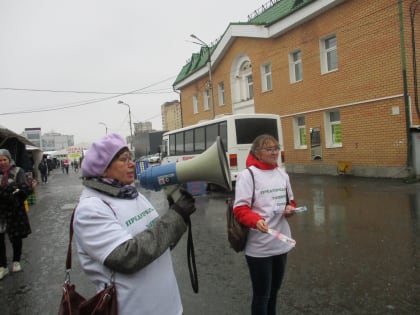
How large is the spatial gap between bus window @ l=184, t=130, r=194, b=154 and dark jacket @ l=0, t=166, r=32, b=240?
405 inches

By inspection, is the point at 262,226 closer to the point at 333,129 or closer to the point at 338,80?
the point at 338,80

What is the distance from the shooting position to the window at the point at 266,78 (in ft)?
64.3

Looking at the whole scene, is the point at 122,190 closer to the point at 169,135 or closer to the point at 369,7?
the point at 369,7

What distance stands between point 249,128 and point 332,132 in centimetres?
513

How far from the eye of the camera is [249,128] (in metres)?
12.5

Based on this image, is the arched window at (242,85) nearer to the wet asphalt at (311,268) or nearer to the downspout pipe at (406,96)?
the downspout pipe at (406,96)

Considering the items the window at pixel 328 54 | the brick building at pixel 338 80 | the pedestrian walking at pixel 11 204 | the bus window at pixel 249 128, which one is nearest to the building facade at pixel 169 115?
the brick building at pixel 338 80

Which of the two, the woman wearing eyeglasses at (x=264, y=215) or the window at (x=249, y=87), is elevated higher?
the window at (x=249, y=87)

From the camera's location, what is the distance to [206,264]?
4957 millimetres

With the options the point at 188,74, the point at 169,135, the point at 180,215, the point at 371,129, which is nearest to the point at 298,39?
the point at 371,129

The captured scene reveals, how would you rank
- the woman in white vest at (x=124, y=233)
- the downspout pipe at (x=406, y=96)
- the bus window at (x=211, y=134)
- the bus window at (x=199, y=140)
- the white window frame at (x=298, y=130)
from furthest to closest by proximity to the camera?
the white window frame at (x=298, y=130) < the bus window at (x=199, y=140) < the bus window at (x=211, y=134) < the downspout pipe at (x=406, y=96) < the woman in white vest at (x=124, y=233)

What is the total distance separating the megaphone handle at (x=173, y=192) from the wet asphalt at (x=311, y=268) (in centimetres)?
197

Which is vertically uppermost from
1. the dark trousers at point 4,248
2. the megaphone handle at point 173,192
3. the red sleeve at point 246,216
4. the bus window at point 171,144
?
the bus window at point 171,144

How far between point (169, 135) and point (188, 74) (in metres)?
10.6
